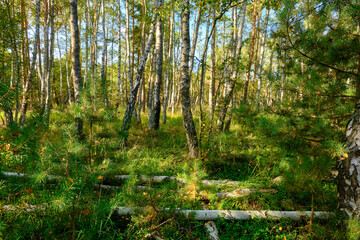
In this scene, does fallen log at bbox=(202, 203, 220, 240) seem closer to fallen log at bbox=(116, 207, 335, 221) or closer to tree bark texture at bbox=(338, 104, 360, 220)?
fallen log at bbox=(116, 207, 335, 221)

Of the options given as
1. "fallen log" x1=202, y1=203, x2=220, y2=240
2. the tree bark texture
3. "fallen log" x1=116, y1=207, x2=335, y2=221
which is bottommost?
"fallen log" x1=202, y1=203, x2=220, y2=240

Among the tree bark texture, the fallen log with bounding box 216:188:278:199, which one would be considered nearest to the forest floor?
the fallen log with bounding box 216:188:278:199

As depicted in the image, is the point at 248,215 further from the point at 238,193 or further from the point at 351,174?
the point at 351,174

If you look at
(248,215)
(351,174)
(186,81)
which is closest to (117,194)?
(248,215)

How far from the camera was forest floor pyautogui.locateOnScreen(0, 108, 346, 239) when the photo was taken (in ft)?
4.61

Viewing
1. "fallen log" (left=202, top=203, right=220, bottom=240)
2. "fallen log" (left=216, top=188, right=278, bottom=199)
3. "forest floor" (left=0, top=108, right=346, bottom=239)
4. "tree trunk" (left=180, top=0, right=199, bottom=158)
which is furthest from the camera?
"tree trunk" (left=180, top=0, right=199, bottom=158)

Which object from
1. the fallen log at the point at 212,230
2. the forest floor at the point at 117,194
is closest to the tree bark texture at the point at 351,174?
the forest floor at the point at 117,194

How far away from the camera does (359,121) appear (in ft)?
6.86

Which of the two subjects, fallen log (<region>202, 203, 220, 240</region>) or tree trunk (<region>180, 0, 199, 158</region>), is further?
tree trunk (<region>180, 0, 199, 158</region>)

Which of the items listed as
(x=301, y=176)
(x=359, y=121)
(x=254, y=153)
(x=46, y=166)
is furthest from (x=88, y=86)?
(x=254, y=153)

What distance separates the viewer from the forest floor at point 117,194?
1404 mm

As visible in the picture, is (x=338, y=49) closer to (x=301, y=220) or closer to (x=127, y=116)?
(x=301, y=220)

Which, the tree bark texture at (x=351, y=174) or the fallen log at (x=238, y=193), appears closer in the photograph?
the tree bark texture at (x=351, y=174)

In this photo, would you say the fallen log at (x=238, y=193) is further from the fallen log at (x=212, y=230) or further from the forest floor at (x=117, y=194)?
the fallen log at (x=212, y=230)
